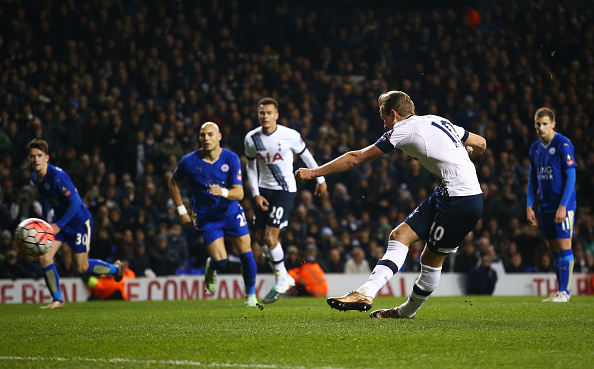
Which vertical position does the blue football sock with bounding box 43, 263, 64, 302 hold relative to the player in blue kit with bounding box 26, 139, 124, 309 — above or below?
below

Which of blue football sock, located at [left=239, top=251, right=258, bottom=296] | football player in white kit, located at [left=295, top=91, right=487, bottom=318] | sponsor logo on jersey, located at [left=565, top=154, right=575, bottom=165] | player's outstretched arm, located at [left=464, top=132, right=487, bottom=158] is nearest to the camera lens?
football player in white kit, located at [left=295, top=91, right=487, bottom=318]

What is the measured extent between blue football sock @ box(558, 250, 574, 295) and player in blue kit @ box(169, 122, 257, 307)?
4.23m

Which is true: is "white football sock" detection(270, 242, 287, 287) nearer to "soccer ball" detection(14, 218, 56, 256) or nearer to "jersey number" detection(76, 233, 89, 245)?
"jersey number" detection(76, 233, 89, 245)

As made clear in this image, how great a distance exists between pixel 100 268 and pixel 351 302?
5.94m

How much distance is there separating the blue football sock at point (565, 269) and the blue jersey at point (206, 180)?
453 cm

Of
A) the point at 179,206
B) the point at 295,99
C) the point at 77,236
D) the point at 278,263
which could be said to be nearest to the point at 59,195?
the point at 77,236

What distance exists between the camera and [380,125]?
1892cm

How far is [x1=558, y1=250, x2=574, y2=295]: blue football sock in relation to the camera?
10.2 meters

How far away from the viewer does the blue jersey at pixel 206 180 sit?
9372 millimetres

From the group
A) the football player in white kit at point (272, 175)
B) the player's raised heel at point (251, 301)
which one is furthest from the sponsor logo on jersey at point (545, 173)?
the player's raised heel at point (251, 301)

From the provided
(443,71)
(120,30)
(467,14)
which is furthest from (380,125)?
(120,30)

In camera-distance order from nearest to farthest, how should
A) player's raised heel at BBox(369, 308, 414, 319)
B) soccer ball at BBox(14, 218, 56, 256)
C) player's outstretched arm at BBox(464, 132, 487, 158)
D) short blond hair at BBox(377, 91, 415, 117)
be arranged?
short blond hair at BBox(377, 91, 415, 117) → player's outstretched arm at BBox(464, 132, 487, 158) → player's raised heel at BBox(369, 308, 414, 319) → soccer ball at BBox(14, 218, 56, 256)

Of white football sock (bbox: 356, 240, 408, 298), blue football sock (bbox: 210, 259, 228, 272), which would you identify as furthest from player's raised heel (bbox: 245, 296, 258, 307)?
white football sock (bbox: 356, 240, 408, 298)

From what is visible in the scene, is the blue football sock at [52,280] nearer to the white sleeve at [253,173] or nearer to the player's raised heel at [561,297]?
the white sleeve at [253,173]
